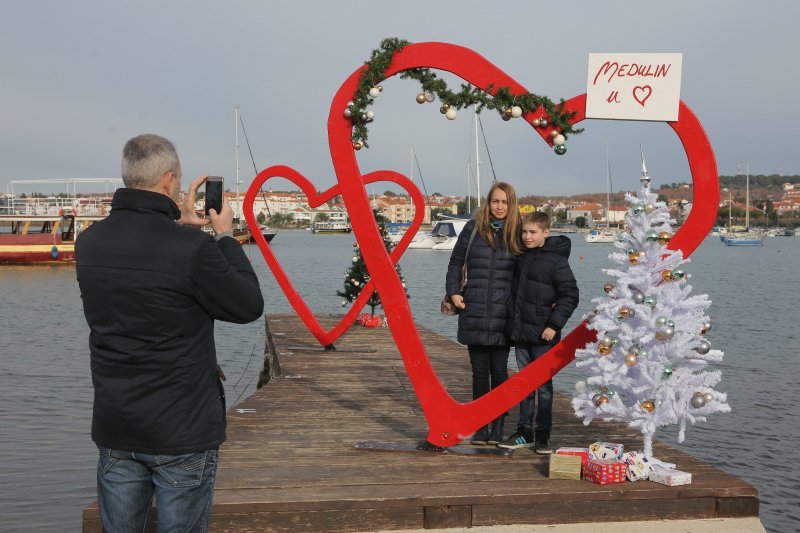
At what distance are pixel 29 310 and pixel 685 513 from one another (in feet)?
84.1

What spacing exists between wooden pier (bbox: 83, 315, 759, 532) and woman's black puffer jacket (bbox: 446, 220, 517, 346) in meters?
0.86

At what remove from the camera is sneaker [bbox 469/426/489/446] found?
18.6 feet

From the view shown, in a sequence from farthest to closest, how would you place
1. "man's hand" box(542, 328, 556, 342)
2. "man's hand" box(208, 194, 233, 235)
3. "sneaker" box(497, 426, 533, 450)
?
"sneaker" box(497, 426, 533, 450) < "man's hand" box(542, 328, 556, 342) < "man's hand" box(208, 194, 233, 235)

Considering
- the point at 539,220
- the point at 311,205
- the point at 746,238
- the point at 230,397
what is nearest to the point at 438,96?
the point at 539,220

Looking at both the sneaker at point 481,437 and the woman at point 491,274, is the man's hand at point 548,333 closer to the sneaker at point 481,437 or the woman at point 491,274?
the woman at point 491,274

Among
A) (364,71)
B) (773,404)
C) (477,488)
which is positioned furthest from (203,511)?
(773,404)

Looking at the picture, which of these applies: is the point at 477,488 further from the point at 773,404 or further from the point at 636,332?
the point at 773,404

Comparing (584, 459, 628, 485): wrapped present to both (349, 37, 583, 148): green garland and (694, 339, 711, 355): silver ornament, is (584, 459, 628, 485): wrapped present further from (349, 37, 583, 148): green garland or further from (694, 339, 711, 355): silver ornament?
(349, 37, 583, 148): green garland

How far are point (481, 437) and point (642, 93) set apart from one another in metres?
2.68

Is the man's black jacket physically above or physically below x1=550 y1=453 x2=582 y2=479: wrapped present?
above

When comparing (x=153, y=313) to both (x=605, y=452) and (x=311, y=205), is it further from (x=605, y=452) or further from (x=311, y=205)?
(x=311, y=205)

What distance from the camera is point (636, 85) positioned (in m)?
4.57

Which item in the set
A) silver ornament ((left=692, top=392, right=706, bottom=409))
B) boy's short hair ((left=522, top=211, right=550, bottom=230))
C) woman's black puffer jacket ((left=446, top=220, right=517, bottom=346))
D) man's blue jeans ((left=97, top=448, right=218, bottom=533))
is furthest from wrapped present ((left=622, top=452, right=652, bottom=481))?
man's blue jeans ((left=97, top=448, right=218, bottom=533))

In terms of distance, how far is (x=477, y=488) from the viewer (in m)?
4.68
